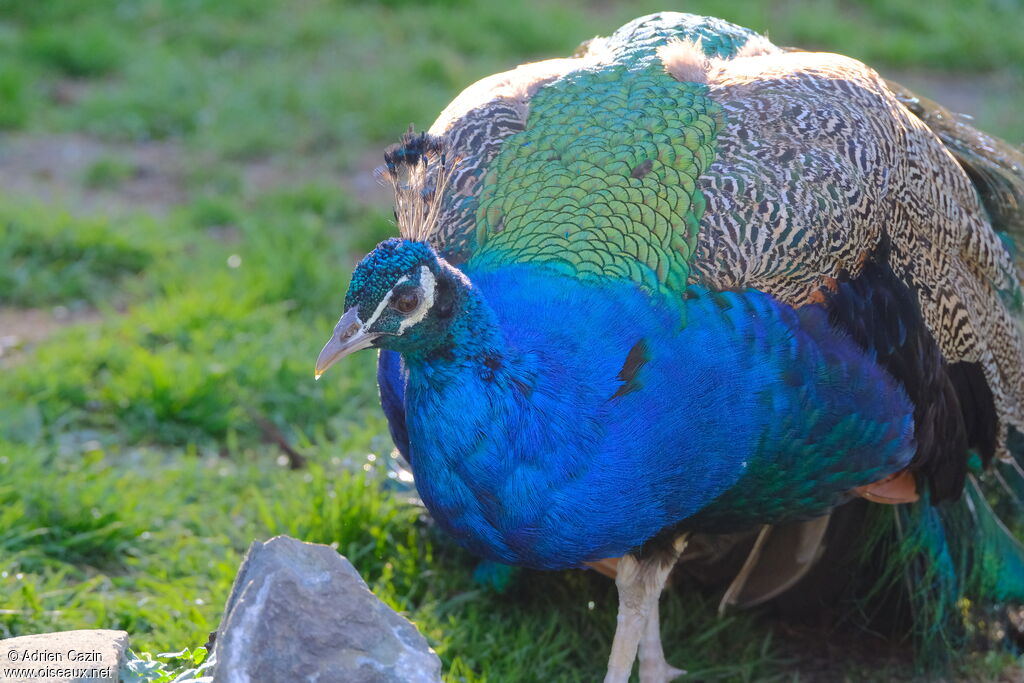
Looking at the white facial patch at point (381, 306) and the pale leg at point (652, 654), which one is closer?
the white facial patch at point (381, 306)

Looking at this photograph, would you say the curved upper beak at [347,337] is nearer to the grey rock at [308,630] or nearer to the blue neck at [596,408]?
the blue neck at [596,408]

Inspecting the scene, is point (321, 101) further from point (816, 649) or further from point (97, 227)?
point (816, 649)

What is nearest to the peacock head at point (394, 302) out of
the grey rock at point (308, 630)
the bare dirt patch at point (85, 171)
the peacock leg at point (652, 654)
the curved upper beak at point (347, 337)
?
the curved upper beak at point (347, 337)

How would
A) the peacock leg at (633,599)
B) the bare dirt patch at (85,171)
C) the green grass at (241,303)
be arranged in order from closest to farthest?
the peacock leg at (633,599) → the green grass at (241,303) → the bare dirt patch at (85,171)

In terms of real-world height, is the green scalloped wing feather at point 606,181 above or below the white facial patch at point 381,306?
above

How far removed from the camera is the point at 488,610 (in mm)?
3062

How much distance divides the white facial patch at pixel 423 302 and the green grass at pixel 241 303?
810mm

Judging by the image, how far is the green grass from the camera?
3.05 m

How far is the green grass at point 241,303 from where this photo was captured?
305cm

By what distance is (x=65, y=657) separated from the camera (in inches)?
84.4

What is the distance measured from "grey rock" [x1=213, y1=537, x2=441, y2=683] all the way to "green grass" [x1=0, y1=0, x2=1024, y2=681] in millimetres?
395

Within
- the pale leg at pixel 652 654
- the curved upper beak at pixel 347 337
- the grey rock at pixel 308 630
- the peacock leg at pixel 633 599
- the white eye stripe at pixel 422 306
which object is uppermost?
the white eye stripe at pixel 422 306

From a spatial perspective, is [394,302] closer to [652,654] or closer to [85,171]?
[652,654]

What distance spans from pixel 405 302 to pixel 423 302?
29mm
